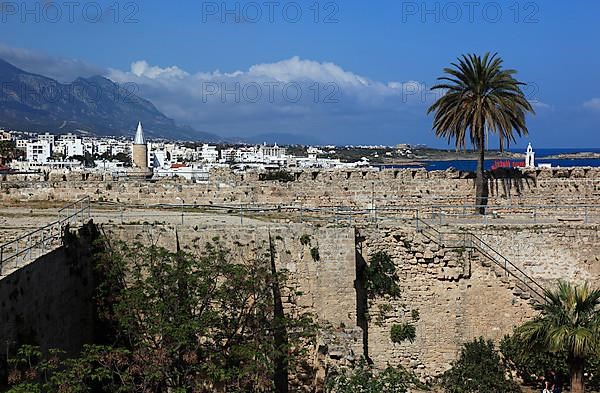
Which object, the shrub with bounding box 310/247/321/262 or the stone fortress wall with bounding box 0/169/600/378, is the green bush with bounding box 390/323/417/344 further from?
the shrub with bounding box 310/247/321/262

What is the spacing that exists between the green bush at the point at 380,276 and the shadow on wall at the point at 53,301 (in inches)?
276

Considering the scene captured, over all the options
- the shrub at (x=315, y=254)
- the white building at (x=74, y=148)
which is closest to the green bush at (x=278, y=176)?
the shrub at (x=315, y=254)

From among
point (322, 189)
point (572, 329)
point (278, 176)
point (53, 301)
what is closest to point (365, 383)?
point (572, 329)

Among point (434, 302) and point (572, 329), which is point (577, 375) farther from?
point (434, 302)

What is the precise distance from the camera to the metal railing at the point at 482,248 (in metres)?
17.5

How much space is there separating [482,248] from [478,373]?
11.5 ft

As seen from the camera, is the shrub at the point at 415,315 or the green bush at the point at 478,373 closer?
the green bush at the point at 478,373

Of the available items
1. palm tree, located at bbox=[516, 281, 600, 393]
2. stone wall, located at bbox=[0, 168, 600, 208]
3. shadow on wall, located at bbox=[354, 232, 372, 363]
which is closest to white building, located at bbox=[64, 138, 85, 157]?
stone wall, located at bbox=[0, 168, 600, 208]

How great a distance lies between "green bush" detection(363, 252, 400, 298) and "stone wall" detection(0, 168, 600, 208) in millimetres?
4039

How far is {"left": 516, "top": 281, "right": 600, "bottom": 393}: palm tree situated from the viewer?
12953mm

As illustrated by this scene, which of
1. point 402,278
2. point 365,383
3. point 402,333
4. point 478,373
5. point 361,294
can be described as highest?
point 402,278

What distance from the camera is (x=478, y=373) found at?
16266 mm

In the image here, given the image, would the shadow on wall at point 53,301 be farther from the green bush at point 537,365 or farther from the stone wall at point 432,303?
the green bush at point 537,365

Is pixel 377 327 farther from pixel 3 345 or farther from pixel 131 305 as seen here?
pixel 3 345
